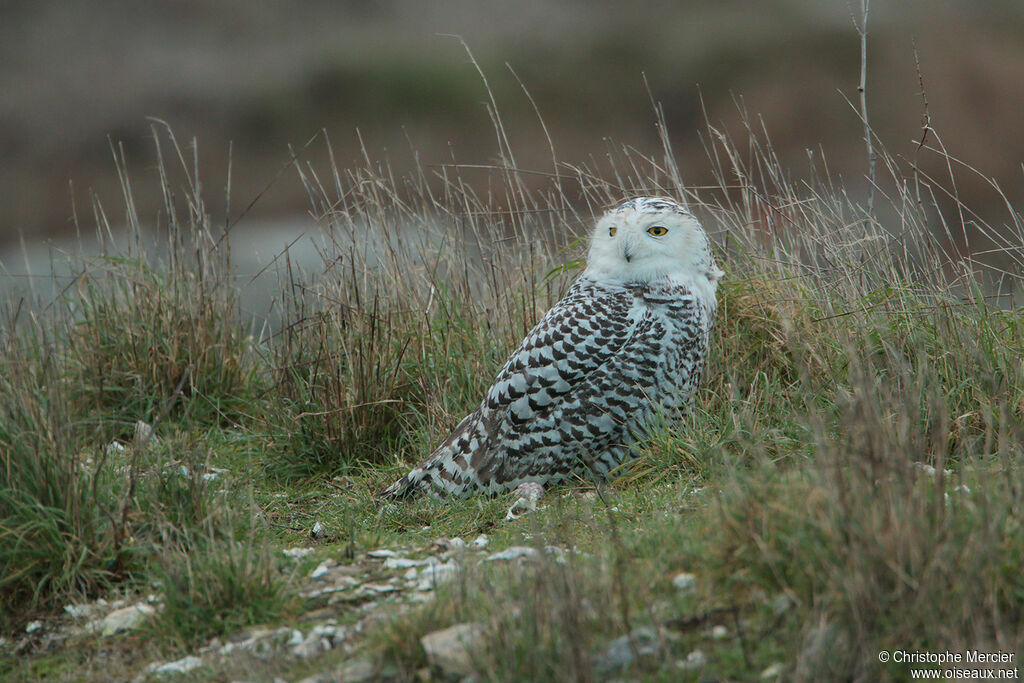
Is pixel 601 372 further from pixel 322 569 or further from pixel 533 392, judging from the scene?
pixel 322 569

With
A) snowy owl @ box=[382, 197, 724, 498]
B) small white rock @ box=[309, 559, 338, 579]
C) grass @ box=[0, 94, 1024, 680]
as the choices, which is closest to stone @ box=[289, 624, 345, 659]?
grass @ box=[0, 94, 1024, 680]

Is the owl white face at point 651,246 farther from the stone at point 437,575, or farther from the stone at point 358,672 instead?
the stone at point 358,672

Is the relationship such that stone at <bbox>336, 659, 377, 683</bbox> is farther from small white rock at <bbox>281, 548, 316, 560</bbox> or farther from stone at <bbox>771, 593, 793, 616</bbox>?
stone at <bbox>771, 593, 793, 616</bbox>

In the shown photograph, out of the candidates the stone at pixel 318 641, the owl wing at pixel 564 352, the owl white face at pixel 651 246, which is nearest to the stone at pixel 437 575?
the stone at pixel 318 641

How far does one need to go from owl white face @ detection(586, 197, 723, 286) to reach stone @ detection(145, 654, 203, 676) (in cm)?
227

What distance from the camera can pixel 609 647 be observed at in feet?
7.22

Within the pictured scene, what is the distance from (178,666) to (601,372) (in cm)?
200

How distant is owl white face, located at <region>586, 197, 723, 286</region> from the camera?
396cm

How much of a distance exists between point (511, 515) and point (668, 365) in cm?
91

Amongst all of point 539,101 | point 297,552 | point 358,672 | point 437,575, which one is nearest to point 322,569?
point 297,552

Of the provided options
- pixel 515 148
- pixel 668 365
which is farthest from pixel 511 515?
pixel 515 148

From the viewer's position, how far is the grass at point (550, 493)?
2174mm

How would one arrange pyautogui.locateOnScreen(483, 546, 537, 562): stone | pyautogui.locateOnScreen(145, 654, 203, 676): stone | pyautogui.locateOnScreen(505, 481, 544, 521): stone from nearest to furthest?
1. pyautogui.locateOnScreen(145, 654, 203, 676): stone
2. pyautogui.locateOnScreen(483, 546, 537, 562): stone
3. pyautogui.locateOnScreen(505, 481, 544, 521): stone

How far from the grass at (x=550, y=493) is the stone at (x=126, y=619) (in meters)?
0.05
